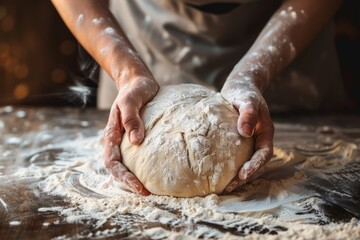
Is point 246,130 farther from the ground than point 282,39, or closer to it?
closer to it

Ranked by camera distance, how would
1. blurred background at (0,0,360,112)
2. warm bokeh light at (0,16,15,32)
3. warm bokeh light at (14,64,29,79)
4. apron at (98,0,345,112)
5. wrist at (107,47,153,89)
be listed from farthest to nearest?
warm bokeh light at (14,64,29,79) < warm bokeh light at (0,16,15,32) < blurred background at (0,0,360,112) < apron at (98,0,345,112) < wrist at (107,47,153,89)

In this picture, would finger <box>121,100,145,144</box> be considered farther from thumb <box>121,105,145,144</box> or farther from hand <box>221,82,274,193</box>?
hand <box>221,82,274,193</box>

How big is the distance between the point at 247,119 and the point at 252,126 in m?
0.02

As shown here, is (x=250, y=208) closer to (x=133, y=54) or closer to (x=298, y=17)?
(x=133, y=54)

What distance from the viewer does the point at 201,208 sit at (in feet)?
3.96

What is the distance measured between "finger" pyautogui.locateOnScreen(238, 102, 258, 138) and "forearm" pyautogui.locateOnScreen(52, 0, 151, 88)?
1.11 ft

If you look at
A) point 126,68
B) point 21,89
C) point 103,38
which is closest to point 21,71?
point 21,89

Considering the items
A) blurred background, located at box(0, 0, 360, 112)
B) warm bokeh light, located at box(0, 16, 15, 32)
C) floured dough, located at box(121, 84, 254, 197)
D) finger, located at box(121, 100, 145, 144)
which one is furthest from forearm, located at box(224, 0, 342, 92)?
warm bokeh light, located at box(0, 16, 15, 32)

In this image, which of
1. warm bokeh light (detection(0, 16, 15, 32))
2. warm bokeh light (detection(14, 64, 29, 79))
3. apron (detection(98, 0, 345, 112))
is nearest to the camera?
apron (detection(98, 0, 345, 112))

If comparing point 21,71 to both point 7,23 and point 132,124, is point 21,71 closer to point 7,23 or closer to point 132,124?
point 7,23

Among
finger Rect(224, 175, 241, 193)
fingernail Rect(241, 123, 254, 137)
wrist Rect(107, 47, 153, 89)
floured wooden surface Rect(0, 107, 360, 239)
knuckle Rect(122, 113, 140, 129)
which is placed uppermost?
wrist Rect(107, 47, 153, 89)

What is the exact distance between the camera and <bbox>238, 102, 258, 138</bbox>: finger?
1.32 meters

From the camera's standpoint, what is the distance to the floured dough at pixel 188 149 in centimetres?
126

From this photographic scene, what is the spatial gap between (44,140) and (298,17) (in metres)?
1.07
